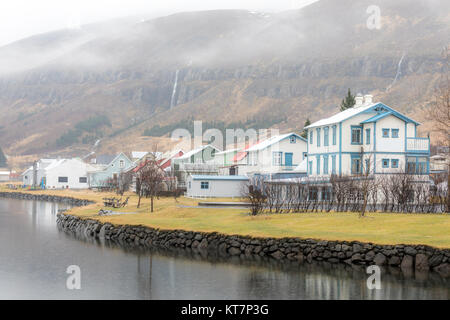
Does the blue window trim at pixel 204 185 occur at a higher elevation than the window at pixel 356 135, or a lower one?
lower

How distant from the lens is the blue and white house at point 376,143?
5769cm

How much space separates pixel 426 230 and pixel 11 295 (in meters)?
23.4

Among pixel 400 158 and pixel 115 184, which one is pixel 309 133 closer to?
pixel 400 158

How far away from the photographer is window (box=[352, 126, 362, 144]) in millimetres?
59469

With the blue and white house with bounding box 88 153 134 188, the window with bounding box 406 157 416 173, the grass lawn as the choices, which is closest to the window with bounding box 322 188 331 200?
the window with bounding box 406 157 416 173

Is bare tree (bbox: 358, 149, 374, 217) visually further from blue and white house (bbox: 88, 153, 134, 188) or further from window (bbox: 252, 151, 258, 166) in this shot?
blue and white house (bbox: 88, 153, 134, 188)

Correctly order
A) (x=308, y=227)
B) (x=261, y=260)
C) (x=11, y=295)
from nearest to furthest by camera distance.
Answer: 1. (x=11, y=295)
2. (x=261, y=260)
3. (x=308, y=227)

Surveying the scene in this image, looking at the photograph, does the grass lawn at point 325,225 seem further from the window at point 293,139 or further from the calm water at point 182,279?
the window at point 293,139

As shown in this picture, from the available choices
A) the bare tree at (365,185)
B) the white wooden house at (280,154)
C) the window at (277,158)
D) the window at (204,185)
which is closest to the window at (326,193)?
the bare tree at (365,185)

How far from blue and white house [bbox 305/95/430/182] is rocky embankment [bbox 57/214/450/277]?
2262 cm

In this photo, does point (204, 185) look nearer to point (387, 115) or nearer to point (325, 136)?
point (325, 136)

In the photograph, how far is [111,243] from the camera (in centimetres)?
4172

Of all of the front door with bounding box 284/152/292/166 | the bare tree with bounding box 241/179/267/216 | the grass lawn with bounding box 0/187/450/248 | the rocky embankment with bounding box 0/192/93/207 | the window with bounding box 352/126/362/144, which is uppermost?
the window with bounding box 352/126/362/144
